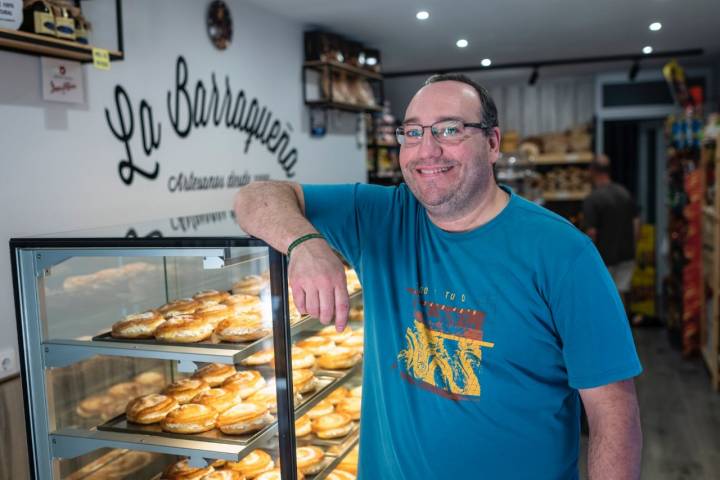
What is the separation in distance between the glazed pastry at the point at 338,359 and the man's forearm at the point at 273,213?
107 centimetres

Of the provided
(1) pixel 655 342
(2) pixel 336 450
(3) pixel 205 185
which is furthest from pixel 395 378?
(1) pixel 655 342

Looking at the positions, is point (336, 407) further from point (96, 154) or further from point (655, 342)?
point (655, 342)

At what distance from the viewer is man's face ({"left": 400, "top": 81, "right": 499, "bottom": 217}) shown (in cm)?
151

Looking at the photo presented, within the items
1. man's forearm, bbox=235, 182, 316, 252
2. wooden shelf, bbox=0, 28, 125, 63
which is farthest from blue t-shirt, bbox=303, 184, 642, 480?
wooden shelf, bbox=0, 28, 125, 63

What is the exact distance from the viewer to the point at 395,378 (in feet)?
5.30

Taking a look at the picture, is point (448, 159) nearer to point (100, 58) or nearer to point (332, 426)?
point (332, 426)

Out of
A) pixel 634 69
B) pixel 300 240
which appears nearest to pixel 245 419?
Result: pixel 300 240

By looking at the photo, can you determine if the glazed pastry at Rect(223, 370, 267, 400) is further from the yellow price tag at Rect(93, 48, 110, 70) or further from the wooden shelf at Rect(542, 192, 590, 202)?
the wooden shelf at Rect(542, 192, 590, 202)

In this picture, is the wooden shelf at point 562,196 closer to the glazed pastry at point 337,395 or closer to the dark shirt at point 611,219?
the dark shirt at point 611,219

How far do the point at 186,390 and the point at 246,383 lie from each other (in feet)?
0.85

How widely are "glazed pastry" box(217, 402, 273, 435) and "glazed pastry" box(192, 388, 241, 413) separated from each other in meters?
0.07

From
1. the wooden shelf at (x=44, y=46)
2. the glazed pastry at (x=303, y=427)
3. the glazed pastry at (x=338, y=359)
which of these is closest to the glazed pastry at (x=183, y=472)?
the glazed pastry at (x=303, y=427)

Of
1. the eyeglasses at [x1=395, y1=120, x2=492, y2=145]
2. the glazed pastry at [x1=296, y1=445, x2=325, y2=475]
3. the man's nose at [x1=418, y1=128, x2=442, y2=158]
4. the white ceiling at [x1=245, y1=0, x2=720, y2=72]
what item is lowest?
the glazed pastry at [x1=296, y1=445, x2=325, y2=475]

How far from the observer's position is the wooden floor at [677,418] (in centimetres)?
390
